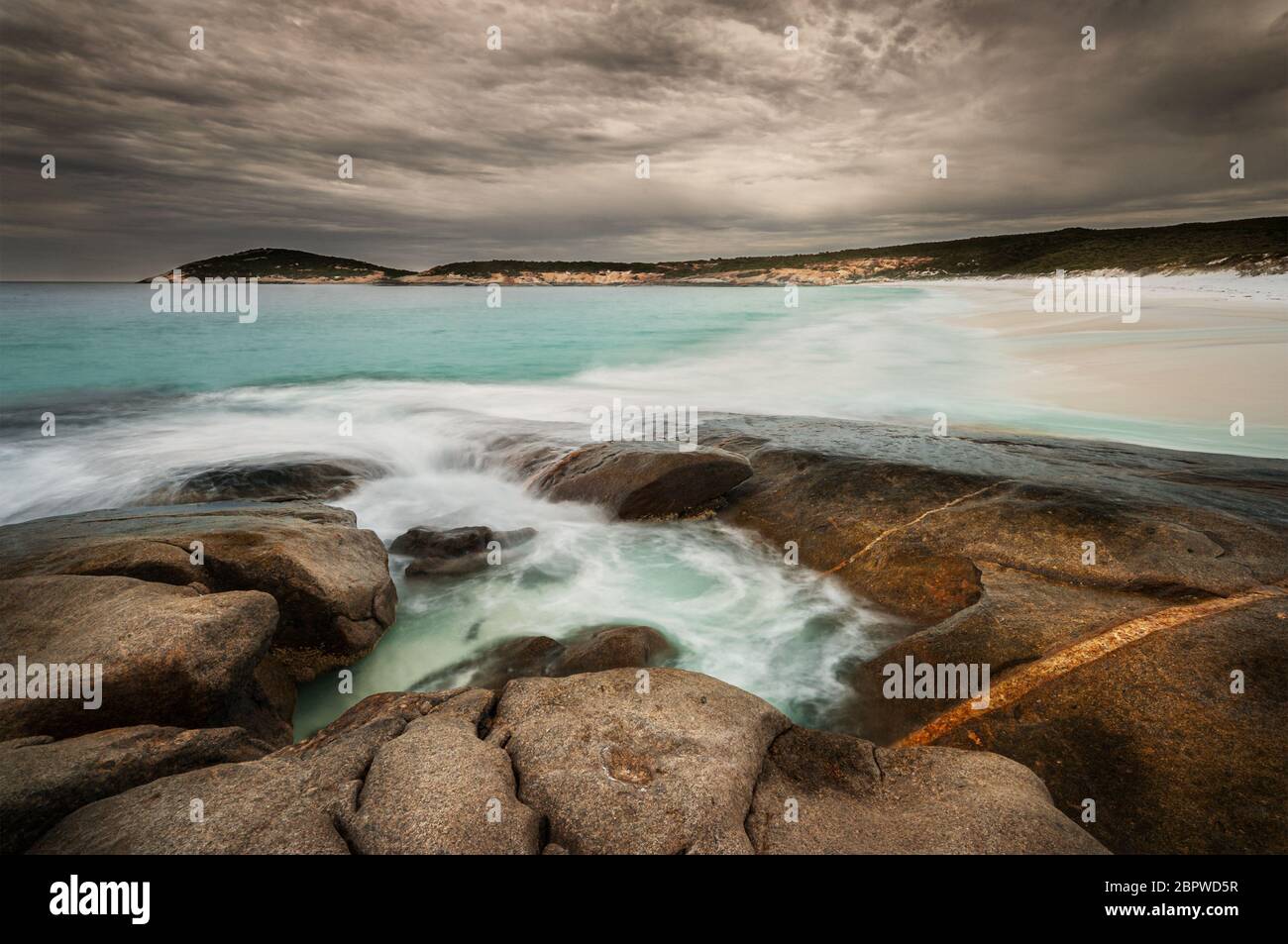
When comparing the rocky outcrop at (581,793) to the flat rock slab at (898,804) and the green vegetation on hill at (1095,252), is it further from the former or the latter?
the green vegetation on hill at (1095,252)

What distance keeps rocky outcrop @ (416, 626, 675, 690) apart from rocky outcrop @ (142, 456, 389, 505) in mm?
6167

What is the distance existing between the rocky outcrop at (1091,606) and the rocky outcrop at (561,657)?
226cm

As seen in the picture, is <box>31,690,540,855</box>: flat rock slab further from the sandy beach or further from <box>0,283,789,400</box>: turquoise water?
<box>0,283,789,400</box>: turquoise water

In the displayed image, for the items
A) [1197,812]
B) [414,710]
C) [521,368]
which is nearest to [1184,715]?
[1197,812]

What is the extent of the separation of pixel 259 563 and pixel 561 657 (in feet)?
11.0

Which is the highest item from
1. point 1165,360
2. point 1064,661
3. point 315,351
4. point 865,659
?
point 315,351

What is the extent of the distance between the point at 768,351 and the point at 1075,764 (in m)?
31.0

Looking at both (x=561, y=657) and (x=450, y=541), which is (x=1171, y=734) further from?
(x=450, y=541)

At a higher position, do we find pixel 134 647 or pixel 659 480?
pixel 659 480

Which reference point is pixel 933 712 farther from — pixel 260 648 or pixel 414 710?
pixel 260 648

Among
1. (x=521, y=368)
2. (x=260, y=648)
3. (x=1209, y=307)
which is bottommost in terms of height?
(x=260, y=648)

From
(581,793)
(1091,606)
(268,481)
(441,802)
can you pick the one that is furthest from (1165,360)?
(268,481)

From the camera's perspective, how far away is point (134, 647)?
485 cm
